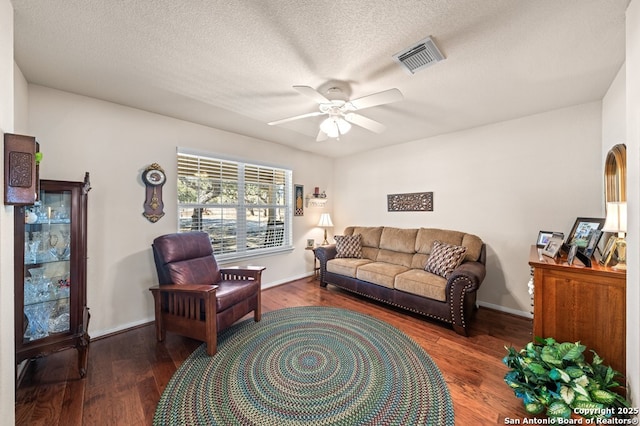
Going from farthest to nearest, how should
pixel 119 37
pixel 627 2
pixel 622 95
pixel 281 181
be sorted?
pixel 281 181 < pixel 622 95 < pixel 119 37 < pixel 627 2

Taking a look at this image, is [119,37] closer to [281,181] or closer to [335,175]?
[281,181]

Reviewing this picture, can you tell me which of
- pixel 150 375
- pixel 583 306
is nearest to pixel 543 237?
pixel 583 306

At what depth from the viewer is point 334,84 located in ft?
6.83

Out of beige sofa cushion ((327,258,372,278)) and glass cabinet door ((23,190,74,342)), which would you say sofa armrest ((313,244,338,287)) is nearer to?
beige sofa cushion ((327,258,372,278))

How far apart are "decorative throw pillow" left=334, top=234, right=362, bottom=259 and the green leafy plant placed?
2485 mm

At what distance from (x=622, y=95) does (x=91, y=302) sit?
16.6ft

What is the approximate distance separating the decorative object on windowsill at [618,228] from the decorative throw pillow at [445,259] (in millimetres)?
1247

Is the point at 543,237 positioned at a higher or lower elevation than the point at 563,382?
higher

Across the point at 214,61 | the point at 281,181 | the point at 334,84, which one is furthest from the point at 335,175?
the point at 214,61

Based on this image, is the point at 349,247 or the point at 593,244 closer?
the point at 593,244

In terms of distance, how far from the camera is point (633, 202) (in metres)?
1.24

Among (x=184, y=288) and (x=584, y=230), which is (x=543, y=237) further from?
(x=184, y=288)

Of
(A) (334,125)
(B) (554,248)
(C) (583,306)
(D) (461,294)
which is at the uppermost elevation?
(A) (334,125)

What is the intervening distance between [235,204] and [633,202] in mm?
3747
